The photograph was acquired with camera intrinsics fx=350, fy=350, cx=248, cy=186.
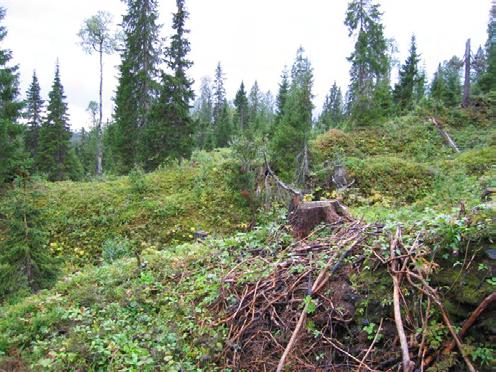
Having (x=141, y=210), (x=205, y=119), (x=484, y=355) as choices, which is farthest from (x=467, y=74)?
(x=205, y=119)

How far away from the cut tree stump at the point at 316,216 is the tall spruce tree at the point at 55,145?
1122 inches

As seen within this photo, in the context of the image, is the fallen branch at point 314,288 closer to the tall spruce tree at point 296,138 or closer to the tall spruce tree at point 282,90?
the tall spruce tree at point 296,138

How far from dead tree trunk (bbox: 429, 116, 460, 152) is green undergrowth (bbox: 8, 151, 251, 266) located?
1205 cm

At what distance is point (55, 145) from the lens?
29797mm

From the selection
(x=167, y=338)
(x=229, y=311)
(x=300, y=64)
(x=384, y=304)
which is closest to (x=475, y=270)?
(x=384, y=304)

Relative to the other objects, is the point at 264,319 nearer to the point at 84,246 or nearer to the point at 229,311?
the point at 229,311

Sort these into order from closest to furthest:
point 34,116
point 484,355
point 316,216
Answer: point 484,355, point 316,216, point 34,116

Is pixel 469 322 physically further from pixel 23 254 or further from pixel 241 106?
pixel 241 106

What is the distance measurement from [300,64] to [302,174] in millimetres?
26868

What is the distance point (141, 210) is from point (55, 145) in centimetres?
2037

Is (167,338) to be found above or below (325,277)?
below

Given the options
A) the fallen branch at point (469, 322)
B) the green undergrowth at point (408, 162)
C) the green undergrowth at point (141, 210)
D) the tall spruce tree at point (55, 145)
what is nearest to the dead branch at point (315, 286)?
the fallen branch at point (469, 322)

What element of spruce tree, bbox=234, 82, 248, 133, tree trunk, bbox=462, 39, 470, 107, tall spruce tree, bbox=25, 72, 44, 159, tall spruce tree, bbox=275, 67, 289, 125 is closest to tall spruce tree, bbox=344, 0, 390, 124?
tree trunk, bbox=462, 39, 470, 107

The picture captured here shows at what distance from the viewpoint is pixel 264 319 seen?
3.70 m
